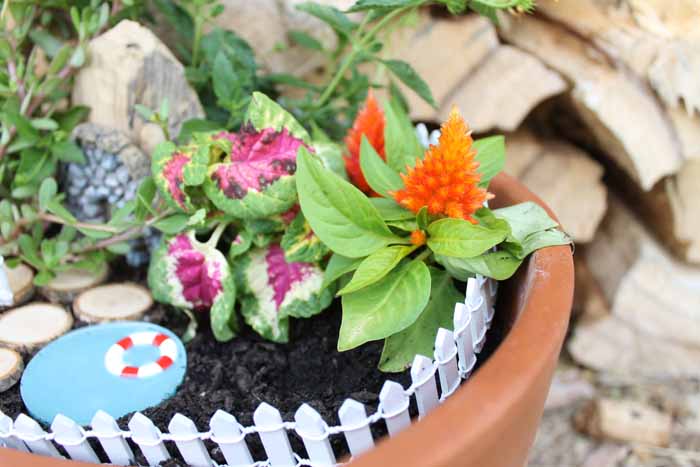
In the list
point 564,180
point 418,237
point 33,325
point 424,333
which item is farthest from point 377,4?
point 564,180

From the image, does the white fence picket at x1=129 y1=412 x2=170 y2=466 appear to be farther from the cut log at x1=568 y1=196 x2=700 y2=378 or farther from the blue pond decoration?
the cut log at x1=568 y1=196 x2=700 y2=378

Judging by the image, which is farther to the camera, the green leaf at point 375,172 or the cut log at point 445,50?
the cut log at point 445,50

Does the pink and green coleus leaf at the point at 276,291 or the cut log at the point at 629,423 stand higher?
the pink and green coleus leaf at the point at 276,291

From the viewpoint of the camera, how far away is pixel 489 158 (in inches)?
31.7

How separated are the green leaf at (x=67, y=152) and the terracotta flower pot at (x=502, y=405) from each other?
1.47ft

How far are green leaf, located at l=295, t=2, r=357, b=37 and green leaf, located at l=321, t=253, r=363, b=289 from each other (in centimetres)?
36

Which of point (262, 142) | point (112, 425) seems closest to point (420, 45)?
point (262, 142)

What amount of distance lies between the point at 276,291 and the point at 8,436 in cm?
33

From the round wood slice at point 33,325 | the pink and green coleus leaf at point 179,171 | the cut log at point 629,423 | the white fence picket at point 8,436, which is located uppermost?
the pink and green coleus leaf at point 179,171

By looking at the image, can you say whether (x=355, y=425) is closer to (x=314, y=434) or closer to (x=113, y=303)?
(x=314, y=434)

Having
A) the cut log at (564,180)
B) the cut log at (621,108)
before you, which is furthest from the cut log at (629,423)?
the cut log at (621,108)

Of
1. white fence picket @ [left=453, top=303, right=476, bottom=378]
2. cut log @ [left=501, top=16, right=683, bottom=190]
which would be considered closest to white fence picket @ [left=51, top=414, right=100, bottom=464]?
white fence picket @ [left=453, top=303, right=476, bottom=378]

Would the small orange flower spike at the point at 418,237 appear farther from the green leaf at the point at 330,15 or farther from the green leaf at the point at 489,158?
the green leaf at the point at 330,15

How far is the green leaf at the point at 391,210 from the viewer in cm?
74
